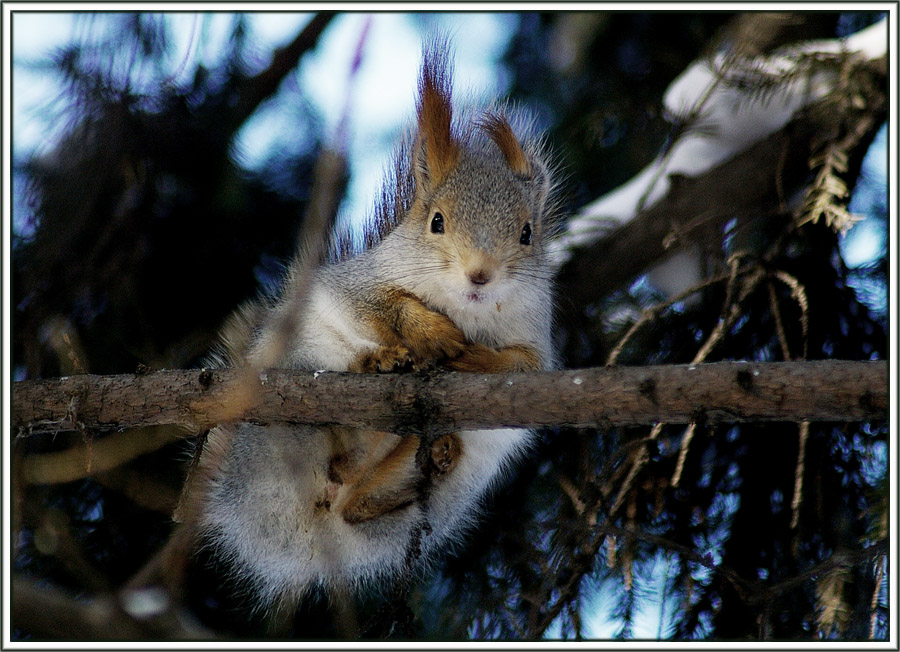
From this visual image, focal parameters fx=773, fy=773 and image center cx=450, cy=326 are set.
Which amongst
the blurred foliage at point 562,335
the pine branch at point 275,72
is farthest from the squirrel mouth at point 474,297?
the pine branch at point 275,72

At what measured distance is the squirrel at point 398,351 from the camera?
199 cm

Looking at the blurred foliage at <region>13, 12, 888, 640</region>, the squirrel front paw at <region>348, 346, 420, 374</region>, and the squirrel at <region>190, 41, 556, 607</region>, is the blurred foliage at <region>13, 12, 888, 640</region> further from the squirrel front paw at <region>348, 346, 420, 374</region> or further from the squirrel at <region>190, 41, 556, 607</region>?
the squirrel front paw at <region>348, 346, 420, 374</region>

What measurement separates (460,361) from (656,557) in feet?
2.72

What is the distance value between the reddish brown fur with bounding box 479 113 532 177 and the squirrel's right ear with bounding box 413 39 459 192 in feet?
0.49

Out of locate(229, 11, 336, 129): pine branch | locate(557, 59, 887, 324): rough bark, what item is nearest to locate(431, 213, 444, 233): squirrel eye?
locate(557, 59, 887, 324): rough bark

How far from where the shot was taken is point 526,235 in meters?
2.18

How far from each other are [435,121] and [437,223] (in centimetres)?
→ 32

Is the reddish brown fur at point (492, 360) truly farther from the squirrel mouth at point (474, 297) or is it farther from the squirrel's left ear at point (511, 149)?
the squirrel's left ear at point (511, 149)

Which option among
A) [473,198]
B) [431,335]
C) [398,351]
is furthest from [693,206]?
[398,351]

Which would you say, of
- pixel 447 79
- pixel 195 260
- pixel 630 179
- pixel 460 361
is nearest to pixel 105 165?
pixel 195 260

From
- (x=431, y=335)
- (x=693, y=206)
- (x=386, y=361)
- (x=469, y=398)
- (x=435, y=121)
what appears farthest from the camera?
(x=693, y=206)

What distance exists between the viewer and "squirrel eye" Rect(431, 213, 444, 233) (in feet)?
6.86

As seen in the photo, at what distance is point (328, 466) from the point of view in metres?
2.04

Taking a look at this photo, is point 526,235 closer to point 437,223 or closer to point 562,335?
point 437,223
